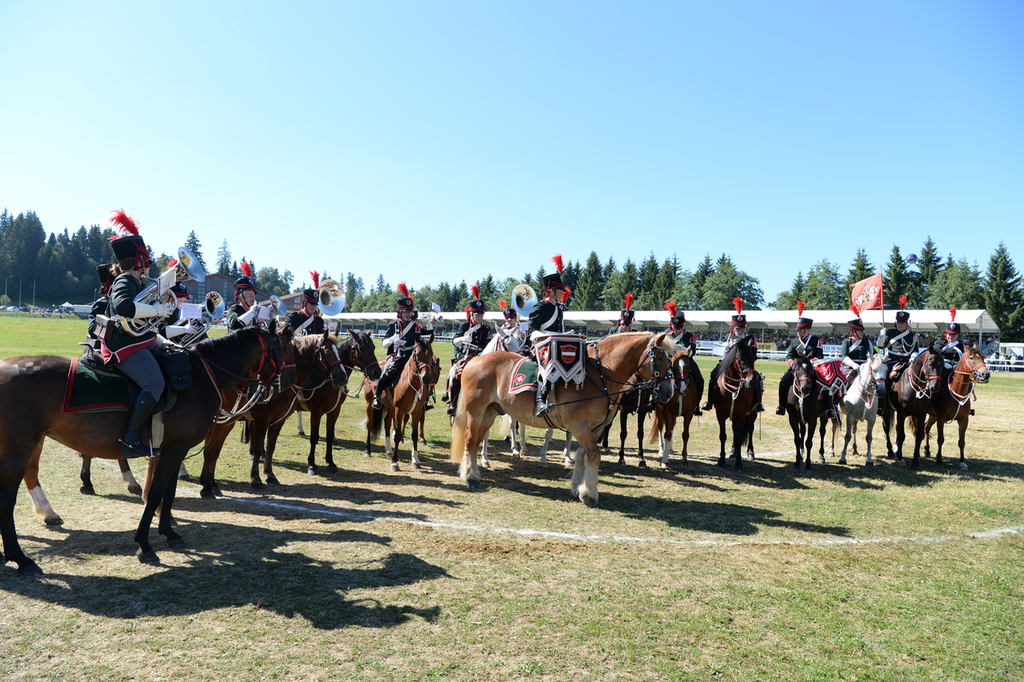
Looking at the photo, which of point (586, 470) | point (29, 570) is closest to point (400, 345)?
point (586, 470)

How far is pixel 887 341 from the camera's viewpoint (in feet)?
46.2

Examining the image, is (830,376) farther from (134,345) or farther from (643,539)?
(134,345)

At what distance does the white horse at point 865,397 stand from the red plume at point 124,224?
553 inches

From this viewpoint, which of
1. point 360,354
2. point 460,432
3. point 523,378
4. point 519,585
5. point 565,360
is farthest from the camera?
point 360,354

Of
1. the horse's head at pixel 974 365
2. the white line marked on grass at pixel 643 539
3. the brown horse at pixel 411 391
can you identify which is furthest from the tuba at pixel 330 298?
the horse's head at pixel 974 365

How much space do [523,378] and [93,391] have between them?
5.96 meters

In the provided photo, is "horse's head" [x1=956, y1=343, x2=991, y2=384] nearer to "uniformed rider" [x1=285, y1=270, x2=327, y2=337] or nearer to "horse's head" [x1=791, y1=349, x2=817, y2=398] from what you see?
"horse's head" [x1=791, y1=349, x2=817, y2=398]

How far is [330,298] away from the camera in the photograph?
41.8 feet

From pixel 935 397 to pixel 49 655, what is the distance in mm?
15409

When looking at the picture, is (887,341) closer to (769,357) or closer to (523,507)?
(523,507)

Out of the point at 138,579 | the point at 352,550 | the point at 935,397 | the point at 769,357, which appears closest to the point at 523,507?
the point at 352,550

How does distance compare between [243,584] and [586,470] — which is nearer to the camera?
[243,584]

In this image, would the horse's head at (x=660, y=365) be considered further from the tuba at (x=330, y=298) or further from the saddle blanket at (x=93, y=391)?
the saddle blanket at (x=93, y=391)

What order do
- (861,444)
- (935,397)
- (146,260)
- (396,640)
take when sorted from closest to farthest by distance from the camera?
1. (396,640)
2. (146,260)
3. (935,397)
4. (861,444)
